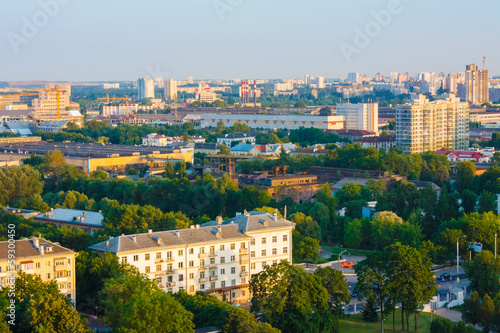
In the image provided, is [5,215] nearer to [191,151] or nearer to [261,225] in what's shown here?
[261,225]

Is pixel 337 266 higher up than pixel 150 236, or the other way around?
pixel 150 236

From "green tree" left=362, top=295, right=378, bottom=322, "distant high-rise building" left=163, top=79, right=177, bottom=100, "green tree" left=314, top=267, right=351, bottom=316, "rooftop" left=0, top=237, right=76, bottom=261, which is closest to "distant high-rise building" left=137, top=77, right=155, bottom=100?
"distant high-rise building" left=163, top=79, right=177, bottom=100

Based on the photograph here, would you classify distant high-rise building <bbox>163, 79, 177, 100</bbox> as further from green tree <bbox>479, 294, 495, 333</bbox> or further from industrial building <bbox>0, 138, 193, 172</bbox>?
green tree <bbox>479, 294, 495, 333</bbox>

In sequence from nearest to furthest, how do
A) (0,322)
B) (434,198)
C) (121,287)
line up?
(0,322)
(121,287)
(434,198)

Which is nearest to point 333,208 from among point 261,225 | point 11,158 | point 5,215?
point 261,225

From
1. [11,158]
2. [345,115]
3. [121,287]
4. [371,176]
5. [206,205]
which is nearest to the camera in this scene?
[121,287]

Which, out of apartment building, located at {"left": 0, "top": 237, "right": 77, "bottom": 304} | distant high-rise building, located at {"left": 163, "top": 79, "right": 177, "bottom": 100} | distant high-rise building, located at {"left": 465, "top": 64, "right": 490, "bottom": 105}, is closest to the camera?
apartment building, located at {"left": 0, "top": 237, "right": 77, "bottom": 304}

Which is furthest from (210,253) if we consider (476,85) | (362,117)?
(476,85)
